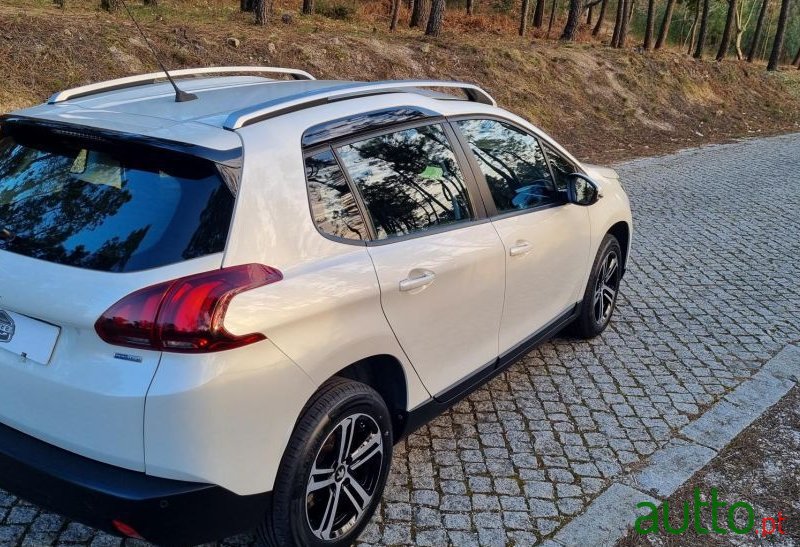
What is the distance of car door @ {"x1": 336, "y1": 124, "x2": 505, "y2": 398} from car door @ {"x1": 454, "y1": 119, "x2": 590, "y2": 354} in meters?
0.14

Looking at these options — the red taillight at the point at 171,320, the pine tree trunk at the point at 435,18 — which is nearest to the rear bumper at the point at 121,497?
the red taillight at the point at 171,320

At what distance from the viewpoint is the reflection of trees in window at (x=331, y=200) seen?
2.75 meters

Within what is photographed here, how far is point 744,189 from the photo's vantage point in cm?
1152

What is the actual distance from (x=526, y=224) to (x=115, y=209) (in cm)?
221

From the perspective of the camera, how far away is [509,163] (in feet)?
13.2

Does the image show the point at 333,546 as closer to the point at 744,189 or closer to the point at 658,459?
the point at 658,459

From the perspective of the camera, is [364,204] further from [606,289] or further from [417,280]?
[606,289]

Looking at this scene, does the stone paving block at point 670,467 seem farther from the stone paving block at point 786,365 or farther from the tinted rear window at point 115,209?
the tinted rear window at point 115,209

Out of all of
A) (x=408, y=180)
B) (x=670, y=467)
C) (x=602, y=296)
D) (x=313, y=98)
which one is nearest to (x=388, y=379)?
(x=408, y=180)

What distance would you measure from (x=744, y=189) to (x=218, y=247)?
1112 cm

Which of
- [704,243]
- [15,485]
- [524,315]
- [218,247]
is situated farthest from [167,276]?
[704,243]

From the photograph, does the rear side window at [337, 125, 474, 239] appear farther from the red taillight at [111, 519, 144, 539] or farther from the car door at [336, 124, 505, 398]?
the red taillight at [111, 519, 144, 539]

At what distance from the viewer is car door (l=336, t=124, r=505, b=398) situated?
2988 mm

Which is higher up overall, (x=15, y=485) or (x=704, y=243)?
(x=15, y=485)
